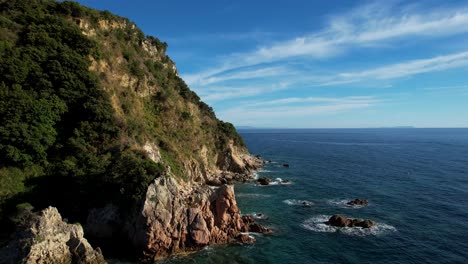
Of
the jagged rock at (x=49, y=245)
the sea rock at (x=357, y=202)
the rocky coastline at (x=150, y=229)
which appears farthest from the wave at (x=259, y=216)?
the jagged rock at (x=49, y=245)

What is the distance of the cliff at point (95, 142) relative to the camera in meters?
40.3

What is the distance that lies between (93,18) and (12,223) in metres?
45.8

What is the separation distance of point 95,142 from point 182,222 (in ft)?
65.5

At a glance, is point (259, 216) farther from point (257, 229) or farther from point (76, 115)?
point (76, 115)

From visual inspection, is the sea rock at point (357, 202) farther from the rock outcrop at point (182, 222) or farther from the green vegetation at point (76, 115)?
the green vegetation at point (76, 115)

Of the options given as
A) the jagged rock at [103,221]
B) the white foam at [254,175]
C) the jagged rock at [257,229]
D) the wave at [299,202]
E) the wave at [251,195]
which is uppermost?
the jagged rock at [103,221]

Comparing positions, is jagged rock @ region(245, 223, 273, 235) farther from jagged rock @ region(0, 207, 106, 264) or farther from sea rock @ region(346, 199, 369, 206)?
sea rock @ region(346, 199, 369, 206)

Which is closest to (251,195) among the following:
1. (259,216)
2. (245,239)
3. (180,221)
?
(259,216)

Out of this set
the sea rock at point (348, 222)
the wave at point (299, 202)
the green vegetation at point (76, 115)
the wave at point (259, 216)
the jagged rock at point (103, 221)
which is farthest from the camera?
the wave at point (299, 202)

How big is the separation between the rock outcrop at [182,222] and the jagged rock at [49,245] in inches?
229

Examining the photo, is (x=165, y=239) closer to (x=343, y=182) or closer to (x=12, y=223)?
(x=12, y=223)

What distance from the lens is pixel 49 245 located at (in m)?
32.7

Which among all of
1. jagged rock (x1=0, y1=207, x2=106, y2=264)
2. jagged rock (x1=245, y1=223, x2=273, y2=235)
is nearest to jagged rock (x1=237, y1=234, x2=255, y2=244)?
jagged rock (x1=245, y1=223, x2=273, y2=235)

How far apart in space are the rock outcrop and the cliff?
0.42 ft
